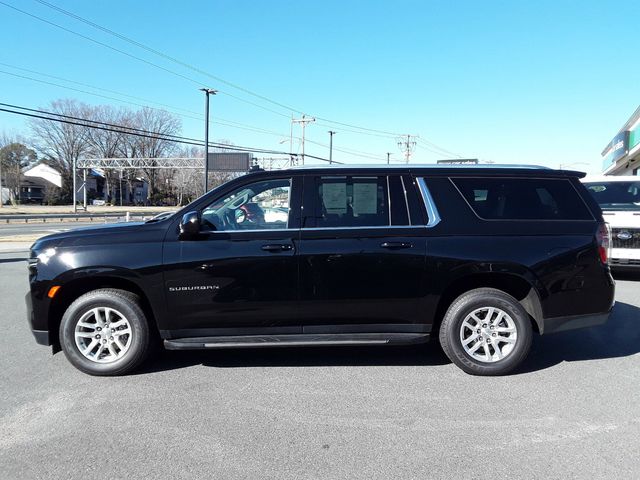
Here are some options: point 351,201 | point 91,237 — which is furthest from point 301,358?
point 91,237

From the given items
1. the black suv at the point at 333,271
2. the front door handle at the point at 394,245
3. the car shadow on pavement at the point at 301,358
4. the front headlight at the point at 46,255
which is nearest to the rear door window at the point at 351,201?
the black suv at the point at 333,271

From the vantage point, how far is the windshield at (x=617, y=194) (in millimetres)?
8977

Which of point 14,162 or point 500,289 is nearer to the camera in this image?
point 500,289

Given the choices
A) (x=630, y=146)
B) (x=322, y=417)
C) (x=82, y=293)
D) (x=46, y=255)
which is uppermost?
(x=630, y=146)

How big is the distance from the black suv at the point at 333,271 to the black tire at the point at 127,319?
11 millimetres

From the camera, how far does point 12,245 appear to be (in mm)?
16234

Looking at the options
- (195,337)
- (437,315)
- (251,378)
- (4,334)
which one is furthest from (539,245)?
(4,334)

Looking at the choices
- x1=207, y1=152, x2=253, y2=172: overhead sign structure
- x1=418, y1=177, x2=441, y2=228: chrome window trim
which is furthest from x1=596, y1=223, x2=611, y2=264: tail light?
x1=207, y1=152, x2=253, y2=172: overhead sign structure

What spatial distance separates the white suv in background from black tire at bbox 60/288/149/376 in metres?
7.58

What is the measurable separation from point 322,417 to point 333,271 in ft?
4.08

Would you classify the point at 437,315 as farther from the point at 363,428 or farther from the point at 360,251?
the point at 363,428

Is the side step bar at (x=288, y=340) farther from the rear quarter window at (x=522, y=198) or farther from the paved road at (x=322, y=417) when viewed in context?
the rear quarter window at (x=522, y=198)

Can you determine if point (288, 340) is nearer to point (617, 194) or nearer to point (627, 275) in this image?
point (617, 194)

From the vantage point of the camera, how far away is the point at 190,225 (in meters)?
4.04
